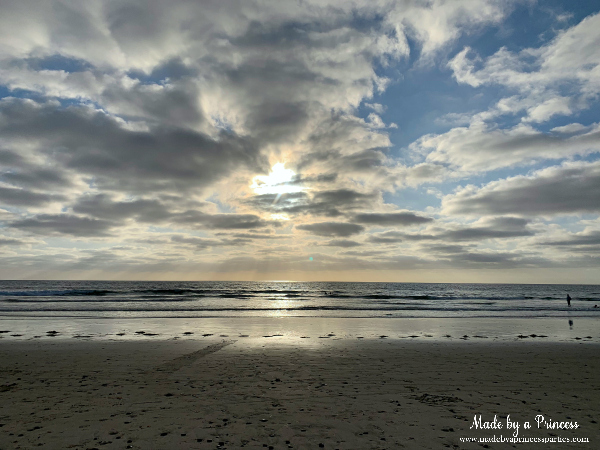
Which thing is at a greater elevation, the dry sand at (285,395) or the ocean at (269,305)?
the dry sand at (285,395)

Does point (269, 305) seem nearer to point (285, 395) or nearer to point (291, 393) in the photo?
point (291, 393)

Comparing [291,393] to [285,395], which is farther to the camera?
[291,393]

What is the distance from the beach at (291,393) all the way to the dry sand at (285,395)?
4 cm

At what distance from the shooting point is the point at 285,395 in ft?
30.4

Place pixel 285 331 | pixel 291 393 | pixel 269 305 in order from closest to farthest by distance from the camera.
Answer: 1. pixel 291 393
2. pixel 285 331
3. pixel 269 305

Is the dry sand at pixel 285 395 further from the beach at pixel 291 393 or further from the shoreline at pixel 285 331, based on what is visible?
the shoreline at pixel 285 331

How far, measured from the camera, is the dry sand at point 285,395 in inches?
269

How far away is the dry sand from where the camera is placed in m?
6.84

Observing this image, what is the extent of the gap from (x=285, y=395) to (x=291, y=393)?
251 millimetres

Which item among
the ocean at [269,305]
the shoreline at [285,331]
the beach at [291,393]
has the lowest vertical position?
the ocean at [269,305]

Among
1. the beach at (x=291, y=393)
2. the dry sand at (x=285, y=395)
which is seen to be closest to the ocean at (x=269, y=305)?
the beach at (x=291, y=393)

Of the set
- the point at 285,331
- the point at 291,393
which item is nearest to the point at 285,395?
the point at 291,393

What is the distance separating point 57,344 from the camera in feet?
55.7

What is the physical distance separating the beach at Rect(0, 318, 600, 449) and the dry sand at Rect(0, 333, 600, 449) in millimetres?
41
